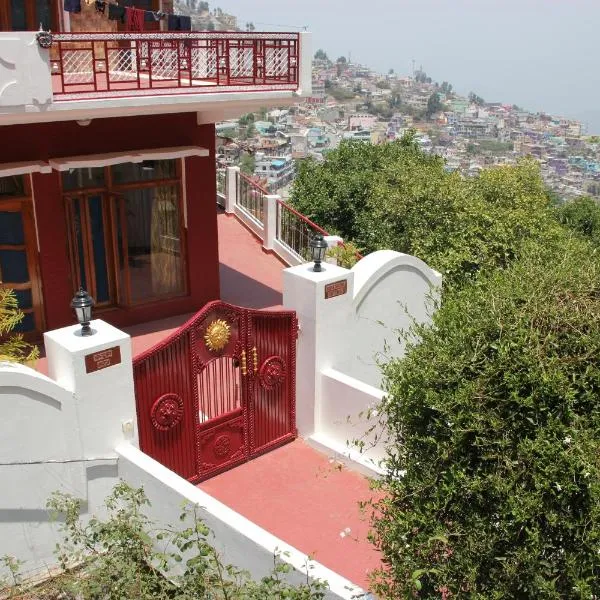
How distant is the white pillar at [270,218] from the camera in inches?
564

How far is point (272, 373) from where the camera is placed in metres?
8.77

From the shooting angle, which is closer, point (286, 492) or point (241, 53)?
point (286, 492)

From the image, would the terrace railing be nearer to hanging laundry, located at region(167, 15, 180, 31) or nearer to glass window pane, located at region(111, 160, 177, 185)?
glass window pane, located at region(111, 160, 177, 185)

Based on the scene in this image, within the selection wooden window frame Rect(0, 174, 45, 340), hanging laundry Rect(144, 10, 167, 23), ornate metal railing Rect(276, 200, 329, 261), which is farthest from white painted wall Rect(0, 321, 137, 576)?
ornate metal railing Rect(276, 200, 329, 261)

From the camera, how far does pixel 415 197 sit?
14227mm

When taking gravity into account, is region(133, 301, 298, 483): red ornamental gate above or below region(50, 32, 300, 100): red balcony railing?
below

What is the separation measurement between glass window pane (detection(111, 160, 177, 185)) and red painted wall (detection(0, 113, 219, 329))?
27 cm

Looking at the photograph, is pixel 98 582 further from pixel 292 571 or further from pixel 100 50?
pixel 100 50

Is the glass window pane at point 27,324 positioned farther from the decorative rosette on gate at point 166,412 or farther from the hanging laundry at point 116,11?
the hanging laundry at point 116,11

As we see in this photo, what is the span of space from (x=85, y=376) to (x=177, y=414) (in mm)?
1414

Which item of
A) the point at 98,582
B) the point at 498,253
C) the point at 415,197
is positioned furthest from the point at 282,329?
the point at 415,197

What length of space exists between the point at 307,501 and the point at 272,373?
1594mm

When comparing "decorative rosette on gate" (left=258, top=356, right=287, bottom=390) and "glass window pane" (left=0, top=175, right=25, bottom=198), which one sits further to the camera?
"glass window pane" (left=0, top=175, right=25, bottom=198)

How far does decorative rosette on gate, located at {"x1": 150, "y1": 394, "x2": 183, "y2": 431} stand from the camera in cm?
757
